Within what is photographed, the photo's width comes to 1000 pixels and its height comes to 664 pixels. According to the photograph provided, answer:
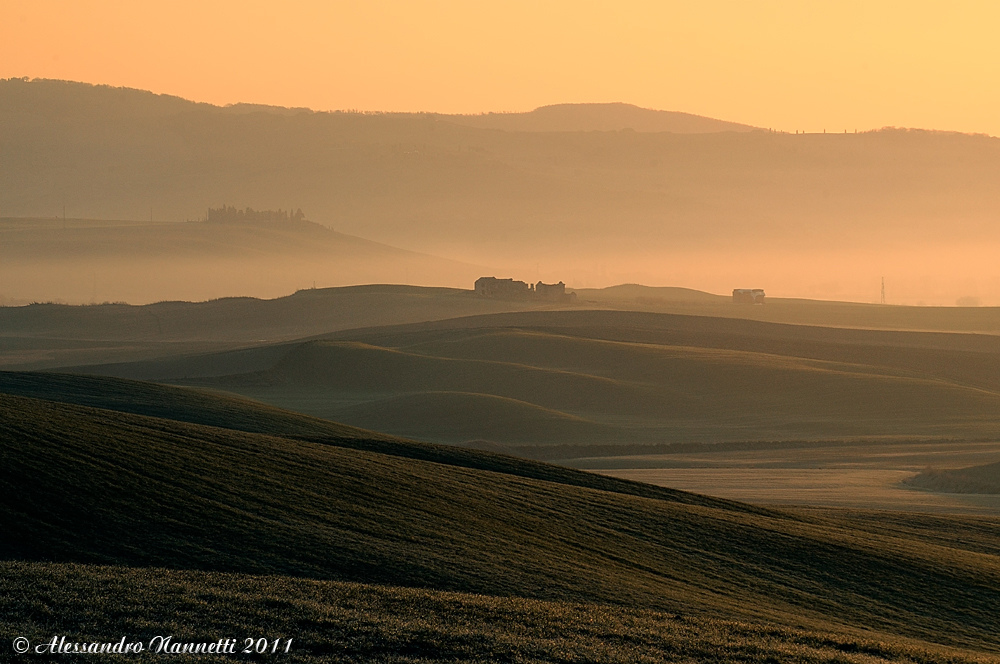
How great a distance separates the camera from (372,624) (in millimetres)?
16844

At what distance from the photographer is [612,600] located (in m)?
22.3

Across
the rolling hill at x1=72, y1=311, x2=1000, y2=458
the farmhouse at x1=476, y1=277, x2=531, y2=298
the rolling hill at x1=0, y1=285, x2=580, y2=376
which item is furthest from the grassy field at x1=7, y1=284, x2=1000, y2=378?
the rolling hill at x1=72, y1=311, x2=1000, y2=458

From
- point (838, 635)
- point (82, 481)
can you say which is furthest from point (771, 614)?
point (82, 481)

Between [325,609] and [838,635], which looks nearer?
[325,609]

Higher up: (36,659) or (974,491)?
(36,659)

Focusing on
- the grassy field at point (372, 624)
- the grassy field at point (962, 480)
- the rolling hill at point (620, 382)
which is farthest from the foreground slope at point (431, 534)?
the rolling hill at point (620, 382)

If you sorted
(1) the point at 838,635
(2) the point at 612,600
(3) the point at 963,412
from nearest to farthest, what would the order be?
(1) the point at 838,635 → (2) the point at 612,600 → (3) the point at 963,412

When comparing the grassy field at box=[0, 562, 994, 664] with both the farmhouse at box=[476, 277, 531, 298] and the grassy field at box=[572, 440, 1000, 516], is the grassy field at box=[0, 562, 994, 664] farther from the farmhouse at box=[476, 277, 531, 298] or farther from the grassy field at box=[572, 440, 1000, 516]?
the farmhouse at box=[476, 277, 531, 298]

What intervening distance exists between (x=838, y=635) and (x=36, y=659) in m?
12.9

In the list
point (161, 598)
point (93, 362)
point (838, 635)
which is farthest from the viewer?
point (93, 362)

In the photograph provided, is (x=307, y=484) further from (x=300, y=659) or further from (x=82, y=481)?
(x=300, y=659)

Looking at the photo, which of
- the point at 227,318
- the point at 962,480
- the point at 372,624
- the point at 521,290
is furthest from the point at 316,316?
the point at 372,624

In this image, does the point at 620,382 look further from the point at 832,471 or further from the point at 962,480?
the point at 962,480

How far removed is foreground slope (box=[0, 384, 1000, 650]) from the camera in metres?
22.4
